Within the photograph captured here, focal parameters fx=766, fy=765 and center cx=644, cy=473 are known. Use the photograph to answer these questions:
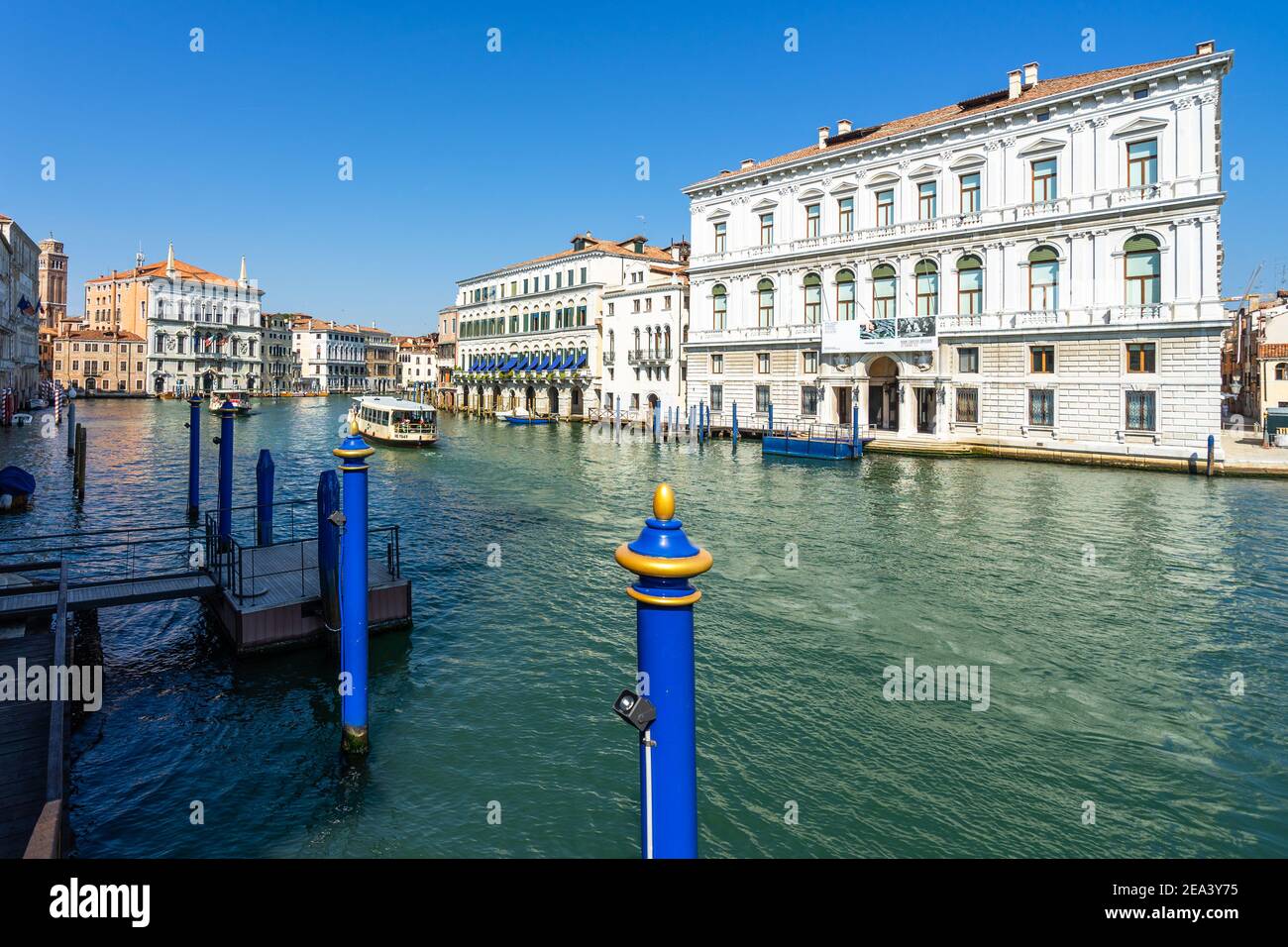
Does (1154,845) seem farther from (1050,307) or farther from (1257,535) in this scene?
(1050,307)

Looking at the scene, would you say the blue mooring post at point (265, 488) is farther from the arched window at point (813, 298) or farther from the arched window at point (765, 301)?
the arched window at point (765, 301)

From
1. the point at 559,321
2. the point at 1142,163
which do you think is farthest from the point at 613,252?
the point at 1142,163

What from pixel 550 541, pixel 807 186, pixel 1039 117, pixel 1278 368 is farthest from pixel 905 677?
pixel 1278 368

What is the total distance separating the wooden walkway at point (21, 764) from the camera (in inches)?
210

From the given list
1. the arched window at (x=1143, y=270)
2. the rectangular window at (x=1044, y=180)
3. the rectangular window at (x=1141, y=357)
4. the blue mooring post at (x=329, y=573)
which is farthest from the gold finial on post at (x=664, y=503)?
the rectangular window at (x=1044, y=180)

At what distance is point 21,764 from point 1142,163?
36530 millimetres

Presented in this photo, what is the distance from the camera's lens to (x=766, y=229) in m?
42.6

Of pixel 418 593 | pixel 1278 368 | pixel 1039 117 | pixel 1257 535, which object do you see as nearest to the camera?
pixel 418 593

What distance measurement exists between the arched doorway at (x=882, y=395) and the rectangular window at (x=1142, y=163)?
1239 cm

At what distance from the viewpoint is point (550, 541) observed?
17.2m

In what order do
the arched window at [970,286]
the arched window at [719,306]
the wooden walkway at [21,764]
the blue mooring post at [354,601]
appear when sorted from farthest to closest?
the arched window at [719,306], the arched window at [970,286], the blue mooring post at [354,601], the wooden walkway at [21,764]

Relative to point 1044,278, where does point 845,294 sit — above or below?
above

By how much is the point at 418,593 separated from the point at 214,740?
534cm

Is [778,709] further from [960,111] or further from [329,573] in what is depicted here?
[960,111]
